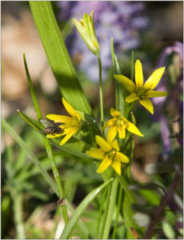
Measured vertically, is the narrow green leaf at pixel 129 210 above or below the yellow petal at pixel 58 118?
below

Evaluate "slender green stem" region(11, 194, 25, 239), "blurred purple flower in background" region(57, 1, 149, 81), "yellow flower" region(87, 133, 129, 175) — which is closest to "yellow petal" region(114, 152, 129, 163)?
"yellow flower" region(87, 133, 129, 175)

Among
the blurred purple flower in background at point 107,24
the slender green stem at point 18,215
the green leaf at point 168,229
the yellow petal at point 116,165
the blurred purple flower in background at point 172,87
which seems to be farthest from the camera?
the blurred purple flower in background at point 107,24

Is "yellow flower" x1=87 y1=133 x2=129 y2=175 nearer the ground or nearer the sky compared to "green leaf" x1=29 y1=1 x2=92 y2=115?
nearer the ground

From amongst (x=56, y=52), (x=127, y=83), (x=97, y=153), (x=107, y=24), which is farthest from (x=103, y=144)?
(x=107, y=24)

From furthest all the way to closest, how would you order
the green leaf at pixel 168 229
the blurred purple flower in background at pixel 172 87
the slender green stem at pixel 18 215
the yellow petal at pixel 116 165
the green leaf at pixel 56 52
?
the slender green stem at pixel 18 215 < the blurred purple flower in background at pixel 172 87 < the green leaf at pixel 168 229 < the green leaf at pixel 56 52 < the yellow petal at pixel 116 165

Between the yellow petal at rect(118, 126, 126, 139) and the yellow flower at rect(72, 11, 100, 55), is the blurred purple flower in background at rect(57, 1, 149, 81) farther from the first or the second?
the yellow petal at rect(118, 126, 126, 139)

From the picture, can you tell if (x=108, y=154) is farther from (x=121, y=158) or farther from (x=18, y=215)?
(x=18, y=215)

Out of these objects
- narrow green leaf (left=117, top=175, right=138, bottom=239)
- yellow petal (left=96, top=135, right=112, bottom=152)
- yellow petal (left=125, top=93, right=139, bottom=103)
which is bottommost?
narrow green leaf (left=117, top=175, right=138, bottom=239)

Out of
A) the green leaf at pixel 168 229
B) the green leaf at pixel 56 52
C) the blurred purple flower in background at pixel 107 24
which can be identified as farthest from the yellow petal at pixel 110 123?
the blurred purple flower in background at pixel 107 24

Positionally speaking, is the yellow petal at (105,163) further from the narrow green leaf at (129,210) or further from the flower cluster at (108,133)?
the narrow green leaf at (129,210)
